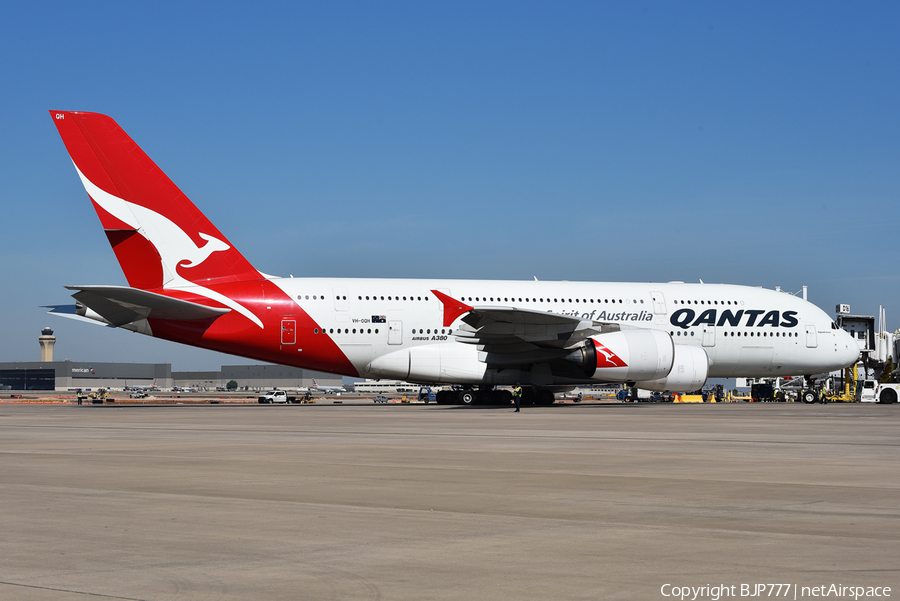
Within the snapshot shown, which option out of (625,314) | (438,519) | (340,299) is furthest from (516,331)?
(438,519)

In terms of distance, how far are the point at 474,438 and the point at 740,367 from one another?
23.9 meters

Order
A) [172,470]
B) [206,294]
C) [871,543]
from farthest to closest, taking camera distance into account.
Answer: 1. [206,294]
2. [172,470]
3. [871,543]

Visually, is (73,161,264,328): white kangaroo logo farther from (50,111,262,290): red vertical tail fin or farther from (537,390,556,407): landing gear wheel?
(537,390,556,407): landing gear wheel

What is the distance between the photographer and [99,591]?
16.7ft

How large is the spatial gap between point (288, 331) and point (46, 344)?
592 feet

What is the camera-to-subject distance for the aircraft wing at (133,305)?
30.1m

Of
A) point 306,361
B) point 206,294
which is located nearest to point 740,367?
point 306,361

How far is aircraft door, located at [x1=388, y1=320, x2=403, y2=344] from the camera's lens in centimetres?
3459

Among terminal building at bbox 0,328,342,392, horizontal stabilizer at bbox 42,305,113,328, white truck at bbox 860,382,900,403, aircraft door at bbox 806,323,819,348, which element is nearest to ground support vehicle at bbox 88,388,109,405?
horizontal stabilizer at bbox 42,305,113,328

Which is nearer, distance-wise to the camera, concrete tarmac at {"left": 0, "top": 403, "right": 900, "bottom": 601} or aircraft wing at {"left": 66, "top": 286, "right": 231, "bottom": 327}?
concrete tarmac at {"left": 0, "top": 403, "right": 900, "bottom": 601}

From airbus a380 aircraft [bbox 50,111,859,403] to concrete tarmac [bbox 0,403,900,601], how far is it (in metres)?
17.1

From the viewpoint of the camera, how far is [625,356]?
1312 inches

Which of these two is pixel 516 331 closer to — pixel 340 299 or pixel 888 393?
pixel 340 299

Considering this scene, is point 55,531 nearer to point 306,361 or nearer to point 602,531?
point 602,531
